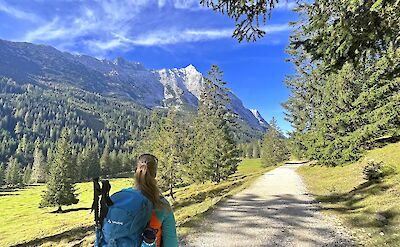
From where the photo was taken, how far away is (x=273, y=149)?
8738cm

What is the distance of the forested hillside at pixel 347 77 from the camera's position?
7.19 meters

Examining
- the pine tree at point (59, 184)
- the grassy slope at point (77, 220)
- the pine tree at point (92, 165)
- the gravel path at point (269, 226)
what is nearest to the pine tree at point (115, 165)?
the pine tree at point (92, 165)

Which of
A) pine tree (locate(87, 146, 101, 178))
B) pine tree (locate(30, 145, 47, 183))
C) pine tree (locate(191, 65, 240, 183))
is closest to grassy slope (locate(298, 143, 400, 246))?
pine tree (locate(191, 65, 240, 183))

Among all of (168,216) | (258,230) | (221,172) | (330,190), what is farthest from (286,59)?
(168,216)

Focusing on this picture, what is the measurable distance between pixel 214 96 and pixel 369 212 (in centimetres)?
3314

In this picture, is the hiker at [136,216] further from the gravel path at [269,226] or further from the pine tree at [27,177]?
the pine tree at [27,177]

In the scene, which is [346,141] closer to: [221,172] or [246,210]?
[246,210]

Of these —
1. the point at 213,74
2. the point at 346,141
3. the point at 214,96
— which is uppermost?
the point at 213,74

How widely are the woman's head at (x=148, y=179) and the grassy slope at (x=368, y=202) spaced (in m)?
8.28

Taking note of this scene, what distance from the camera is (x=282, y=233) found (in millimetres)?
11094

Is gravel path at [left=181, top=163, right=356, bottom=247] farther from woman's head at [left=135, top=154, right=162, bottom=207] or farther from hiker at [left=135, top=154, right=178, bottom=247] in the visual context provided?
woman's head at [left=135, top=154, right=162, bottom=207]

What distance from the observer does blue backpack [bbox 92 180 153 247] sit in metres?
3.52

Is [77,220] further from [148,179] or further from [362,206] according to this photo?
[148,179]

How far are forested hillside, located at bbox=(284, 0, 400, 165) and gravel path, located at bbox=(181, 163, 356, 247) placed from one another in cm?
540
